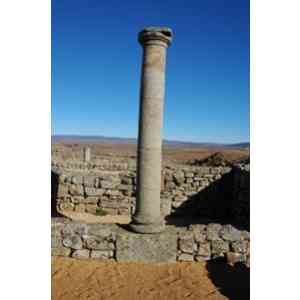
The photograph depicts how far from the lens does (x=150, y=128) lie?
6582mm

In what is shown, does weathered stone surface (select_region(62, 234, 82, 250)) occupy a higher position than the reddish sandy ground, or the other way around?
weathered stone surface (select_region(62, 234, 82, 250))

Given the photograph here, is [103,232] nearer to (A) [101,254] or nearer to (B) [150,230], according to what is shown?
(A) [101,254]

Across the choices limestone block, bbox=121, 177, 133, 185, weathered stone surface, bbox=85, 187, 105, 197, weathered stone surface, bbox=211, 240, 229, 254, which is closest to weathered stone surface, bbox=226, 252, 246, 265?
weathered stone surface, bbox=211, 240, 229, 254

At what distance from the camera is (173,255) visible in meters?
6.32

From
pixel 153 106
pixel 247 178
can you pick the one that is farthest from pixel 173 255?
pixel 247 178

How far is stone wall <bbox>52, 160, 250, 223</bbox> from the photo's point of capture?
11367 mm

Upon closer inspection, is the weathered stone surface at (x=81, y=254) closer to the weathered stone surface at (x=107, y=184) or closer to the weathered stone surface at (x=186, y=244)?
the weathered stone surface at (x=186, y=244)

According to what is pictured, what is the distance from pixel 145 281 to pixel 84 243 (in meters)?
1.52

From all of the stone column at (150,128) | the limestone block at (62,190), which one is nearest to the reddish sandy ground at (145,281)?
the stone column at (150,128)

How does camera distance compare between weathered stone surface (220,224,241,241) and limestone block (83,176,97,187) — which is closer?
weathered stone surface (220,224,241,241)

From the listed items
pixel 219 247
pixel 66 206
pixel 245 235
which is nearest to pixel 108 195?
Result: pixel 66 206

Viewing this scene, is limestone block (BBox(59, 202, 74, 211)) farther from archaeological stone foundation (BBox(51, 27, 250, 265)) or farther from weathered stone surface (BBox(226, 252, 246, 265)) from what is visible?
weathered stone surface (BBox(226, 252, 246, 265))
